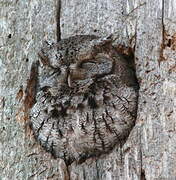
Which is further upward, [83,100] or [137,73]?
[137,73]

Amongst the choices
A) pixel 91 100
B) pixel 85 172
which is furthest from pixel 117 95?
pixel 85 172

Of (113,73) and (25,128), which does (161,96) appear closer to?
(113,73)

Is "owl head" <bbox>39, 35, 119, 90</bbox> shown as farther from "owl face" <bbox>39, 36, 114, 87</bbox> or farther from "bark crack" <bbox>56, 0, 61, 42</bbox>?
"bark crack" <bbox>56, 0, 61, 42</bbox>

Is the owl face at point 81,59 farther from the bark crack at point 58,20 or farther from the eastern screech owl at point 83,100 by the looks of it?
the bark crack at point 58,20

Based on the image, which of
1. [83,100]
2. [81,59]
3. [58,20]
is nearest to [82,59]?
[81,59]

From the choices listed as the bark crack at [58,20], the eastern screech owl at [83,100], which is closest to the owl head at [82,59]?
the eastern screech owl at [83,100]

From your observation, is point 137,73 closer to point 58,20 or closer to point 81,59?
point 81,59

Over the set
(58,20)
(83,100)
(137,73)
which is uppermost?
(58,20)

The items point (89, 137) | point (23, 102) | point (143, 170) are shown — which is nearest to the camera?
point (143, 170)
